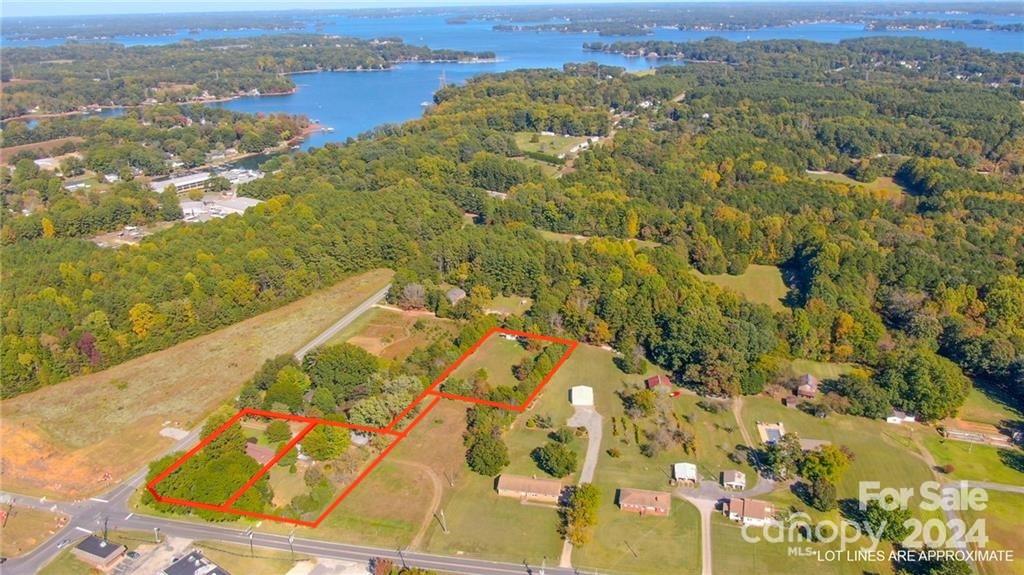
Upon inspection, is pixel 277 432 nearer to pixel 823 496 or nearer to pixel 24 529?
pixel 24 529

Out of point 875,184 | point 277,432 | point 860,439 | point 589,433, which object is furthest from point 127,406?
point 875,184

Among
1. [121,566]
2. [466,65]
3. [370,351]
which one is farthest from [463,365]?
[466,65]

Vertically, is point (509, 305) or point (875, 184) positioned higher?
point (875, 184)

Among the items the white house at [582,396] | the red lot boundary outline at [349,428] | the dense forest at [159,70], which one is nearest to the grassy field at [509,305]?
the red lot boundary outline at [349,428]

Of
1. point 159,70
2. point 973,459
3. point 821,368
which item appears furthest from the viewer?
point 159,70

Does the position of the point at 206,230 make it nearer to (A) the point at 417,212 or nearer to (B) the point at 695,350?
(A) the point at 417,212

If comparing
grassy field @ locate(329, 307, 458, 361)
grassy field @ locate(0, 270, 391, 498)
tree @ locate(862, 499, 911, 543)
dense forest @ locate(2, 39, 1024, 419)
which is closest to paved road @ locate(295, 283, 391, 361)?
grassy field @ locate(329, 307, 458, 361)
